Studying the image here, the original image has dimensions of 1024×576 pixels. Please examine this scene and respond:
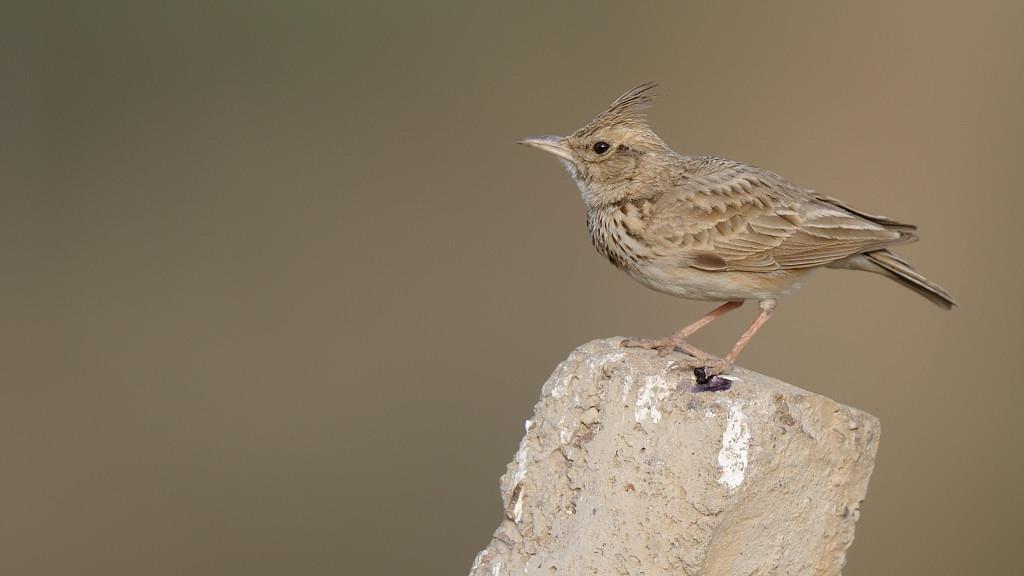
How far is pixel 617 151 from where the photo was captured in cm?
524

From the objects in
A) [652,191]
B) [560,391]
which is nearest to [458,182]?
[652,191]

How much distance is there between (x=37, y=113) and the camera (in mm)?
10031

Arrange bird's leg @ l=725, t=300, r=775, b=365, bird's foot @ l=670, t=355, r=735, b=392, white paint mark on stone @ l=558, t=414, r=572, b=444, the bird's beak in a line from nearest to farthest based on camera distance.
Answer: bird's foot @ l=670, t=355, r=735, b=392 < white paint mark on stone @ l=558, t=414, r=572, b=444 < bird's leg @ l=725, t=300, r=775, b=365 < the bird's beak

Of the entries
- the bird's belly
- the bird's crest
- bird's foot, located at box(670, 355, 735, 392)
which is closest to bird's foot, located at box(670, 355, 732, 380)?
bird's foot, located at box(670, 355, 735, 392)

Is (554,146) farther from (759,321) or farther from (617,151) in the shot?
(759,321)

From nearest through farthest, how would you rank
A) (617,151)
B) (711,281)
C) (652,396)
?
(652,396), (711,281), (617,151)

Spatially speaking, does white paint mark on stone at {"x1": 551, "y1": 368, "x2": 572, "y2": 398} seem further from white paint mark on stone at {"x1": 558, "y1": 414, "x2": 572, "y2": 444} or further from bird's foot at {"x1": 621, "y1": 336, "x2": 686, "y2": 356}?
bird's foot at {"x1": 621, "y1": 336, "x2": 686, "y2": 356}

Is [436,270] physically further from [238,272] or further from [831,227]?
[831,227]

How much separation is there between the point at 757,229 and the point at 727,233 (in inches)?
4.7

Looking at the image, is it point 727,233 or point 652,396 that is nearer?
point 652,396

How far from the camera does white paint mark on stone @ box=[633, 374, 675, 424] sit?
12.6ft

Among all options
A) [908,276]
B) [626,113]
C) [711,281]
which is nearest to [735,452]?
→ [711,281]

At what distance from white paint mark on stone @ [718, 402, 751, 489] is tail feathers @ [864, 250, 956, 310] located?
5.09ft

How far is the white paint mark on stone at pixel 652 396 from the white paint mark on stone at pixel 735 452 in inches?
9.5
